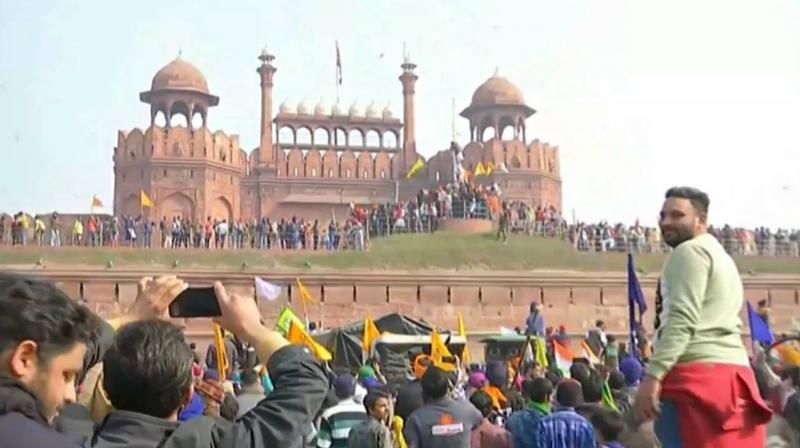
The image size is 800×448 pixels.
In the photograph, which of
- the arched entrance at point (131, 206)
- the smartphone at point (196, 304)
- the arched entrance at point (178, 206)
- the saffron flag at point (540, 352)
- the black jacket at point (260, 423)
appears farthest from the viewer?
the arched entrance at point (131, 206)

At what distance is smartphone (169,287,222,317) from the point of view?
8.59ft

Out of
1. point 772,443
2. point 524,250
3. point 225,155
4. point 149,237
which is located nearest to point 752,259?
point 524,250

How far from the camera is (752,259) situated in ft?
102

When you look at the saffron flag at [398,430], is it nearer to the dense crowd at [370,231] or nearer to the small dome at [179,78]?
the dense crowd at [370,231]

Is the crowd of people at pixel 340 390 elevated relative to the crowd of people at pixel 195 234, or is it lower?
lower

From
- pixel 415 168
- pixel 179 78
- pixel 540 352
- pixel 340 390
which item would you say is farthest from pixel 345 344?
pixel 179 78

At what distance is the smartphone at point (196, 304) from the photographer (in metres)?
2.62

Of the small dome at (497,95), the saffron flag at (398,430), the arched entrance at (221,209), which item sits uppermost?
the small dome at (497,95)

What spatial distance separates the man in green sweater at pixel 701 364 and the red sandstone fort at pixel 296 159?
3869 cm

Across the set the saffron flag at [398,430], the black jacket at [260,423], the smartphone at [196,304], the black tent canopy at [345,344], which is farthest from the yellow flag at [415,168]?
the black jacket at [260,423]

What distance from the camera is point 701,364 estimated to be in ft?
12.3

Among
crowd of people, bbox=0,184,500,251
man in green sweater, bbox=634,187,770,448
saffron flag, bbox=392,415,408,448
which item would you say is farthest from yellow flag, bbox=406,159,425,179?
man in green sweater, bbox=634,187,770,448

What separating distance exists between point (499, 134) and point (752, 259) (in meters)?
19.8

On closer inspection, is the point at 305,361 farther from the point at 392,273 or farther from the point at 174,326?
the point at 392,273
